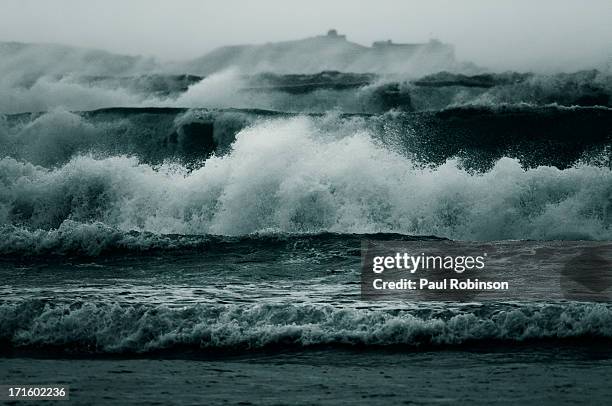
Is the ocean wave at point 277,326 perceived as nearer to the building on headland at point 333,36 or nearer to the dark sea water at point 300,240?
the dark sea water at point 300,240

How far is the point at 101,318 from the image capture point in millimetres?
9062

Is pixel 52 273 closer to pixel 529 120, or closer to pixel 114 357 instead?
pixel 114 357

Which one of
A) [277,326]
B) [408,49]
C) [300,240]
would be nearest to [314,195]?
[300,240]

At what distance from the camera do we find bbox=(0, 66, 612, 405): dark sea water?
24.8ft

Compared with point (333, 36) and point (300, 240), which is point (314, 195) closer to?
point (300, 240)

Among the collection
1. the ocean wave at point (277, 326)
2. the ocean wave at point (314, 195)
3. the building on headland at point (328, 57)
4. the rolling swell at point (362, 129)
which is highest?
the building on headland at point (328, 57)

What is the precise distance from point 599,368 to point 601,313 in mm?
1300

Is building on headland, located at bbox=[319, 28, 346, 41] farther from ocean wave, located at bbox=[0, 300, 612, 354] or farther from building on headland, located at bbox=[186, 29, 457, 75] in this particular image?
ocean wave, located at bbox=[0, 300, 612, 354]

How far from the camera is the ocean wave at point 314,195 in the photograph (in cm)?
1424

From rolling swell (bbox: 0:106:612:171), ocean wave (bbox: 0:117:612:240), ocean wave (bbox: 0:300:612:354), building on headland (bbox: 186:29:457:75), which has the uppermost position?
building on headland (bbox: 186:29:457:75)

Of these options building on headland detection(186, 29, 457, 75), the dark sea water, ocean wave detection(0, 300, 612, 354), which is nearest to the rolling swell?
the dark sea water

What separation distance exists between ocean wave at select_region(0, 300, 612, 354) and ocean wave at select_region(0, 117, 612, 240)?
5045mm

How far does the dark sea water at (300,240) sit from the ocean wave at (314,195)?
39 mm

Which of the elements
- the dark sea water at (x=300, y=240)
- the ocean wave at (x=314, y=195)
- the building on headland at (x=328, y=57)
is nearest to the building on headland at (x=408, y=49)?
the building on headland at (x=328, y=57)
